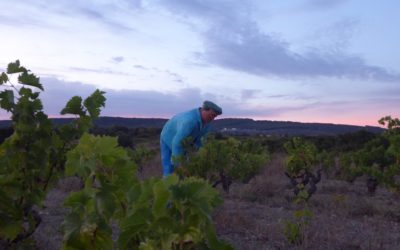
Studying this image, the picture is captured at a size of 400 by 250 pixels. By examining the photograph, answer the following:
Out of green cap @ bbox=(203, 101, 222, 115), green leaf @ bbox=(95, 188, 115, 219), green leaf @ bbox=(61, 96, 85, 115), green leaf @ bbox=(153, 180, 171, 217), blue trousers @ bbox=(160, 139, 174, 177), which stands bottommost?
blue trousers @ bbox=(160, 139, 174, 177)

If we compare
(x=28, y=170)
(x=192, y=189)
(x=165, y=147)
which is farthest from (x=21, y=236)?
(x=165, y=147)

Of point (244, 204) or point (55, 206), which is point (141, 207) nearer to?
point (55, 206)

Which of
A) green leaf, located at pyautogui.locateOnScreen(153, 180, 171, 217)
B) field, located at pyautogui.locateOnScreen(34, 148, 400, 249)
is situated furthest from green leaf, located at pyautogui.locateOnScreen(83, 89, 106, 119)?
green leaf, located at pyautogui.locateOnScreen(153, 180, 171, 217)

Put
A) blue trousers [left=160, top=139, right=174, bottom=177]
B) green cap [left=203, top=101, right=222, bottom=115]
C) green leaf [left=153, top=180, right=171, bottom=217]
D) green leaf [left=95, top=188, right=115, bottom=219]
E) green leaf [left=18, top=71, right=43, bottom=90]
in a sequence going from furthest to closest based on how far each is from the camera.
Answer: blue trousers [left=160, top=139, right=174, bottom=177] → green cap [left=203, top=101, right=222, bottom=115] → green leaf [left=18, top=71, right=43, bottom=90] → green leaf [left=95, top=188, right=115, bottom=219] → green leaf [left=153, top=180, right=171, bottom=217]

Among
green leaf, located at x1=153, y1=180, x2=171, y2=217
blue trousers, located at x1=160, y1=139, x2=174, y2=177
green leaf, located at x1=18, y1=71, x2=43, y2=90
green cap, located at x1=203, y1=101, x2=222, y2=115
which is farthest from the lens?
blue trousers, located at x1=160, y1=139, x2=174, y2=177

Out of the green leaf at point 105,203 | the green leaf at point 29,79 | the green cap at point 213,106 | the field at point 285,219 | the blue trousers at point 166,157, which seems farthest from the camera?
the blue trousers at point 166,157

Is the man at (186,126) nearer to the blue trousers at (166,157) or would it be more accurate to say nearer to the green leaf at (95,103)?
the blue trousers at (166,157)

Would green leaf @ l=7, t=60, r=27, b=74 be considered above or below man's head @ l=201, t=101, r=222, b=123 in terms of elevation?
above

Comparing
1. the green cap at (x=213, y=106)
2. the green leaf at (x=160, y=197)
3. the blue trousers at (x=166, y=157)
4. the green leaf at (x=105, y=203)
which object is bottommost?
the blue trousers at (x=166, y=157)

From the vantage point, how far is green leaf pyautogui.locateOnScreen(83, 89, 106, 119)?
13.7 feet

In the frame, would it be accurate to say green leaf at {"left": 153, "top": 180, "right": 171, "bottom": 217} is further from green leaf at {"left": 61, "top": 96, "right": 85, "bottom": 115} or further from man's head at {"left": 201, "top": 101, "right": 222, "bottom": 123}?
man's head at {"left": 201, "top": 101, "right": 222, "bottom": 123}

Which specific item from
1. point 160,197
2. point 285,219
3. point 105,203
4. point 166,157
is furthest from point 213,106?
point 160,197

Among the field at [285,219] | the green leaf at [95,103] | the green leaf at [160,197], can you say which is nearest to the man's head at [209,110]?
the field at [285,219]

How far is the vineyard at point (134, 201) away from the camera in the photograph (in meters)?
1.65
